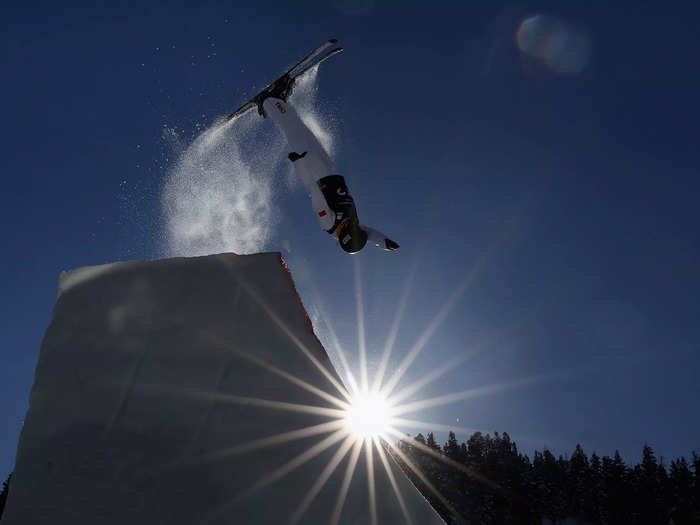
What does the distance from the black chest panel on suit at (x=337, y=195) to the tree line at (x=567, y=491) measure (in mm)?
41764

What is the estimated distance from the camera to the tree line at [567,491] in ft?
163

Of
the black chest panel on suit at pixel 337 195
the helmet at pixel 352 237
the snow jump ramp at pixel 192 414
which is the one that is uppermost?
the black chest panel on suit at pixel 337 195

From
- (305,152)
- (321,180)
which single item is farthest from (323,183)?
(305,152)

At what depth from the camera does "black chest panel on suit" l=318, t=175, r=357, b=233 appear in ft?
37.2

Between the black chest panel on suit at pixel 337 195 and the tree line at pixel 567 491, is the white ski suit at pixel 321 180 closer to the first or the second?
the black chest panel on suit at pixel 337 195

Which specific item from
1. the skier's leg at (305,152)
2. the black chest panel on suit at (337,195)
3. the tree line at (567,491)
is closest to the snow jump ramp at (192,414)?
the black chest panel on suit at (337,195)

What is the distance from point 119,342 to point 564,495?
6227 centimetres

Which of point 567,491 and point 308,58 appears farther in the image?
point 567,491

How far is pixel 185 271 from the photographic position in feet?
8.66

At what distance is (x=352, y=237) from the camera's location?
11.9 metres

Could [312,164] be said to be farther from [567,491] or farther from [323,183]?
[567,491]

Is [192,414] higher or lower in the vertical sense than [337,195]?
lower

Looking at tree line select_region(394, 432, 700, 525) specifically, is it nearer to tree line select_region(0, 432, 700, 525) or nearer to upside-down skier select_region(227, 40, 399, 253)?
tree line select_region(0, 432, 700, 525)

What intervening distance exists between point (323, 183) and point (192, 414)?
9407 mm
